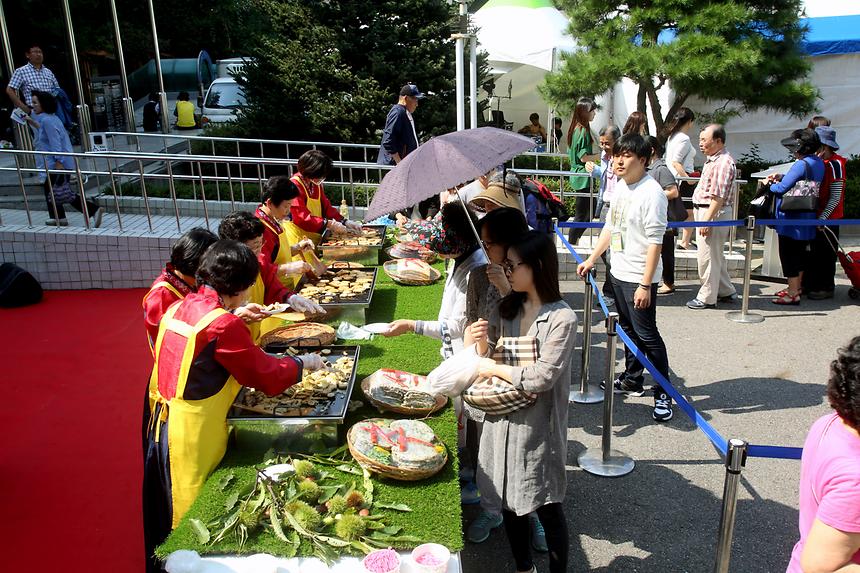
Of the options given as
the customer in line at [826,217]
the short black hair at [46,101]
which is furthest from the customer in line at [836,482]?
the short black hair at [46,101]

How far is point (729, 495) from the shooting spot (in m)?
2.47

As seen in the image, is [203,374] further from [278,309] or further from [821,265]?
[821,265]

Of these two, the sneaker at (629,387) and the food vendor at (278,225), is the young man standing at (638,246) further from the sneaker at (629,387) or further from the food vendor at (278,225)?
the food vendor at (278,225)

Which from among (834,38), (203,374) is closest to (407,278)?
(203,374)

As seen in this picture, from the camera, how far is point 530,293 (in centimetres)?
280

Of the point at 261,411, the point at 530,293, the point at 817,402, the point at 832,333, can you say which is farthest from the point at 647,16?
the point at 261,411

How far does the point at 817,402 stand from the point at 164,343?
4.60 metres

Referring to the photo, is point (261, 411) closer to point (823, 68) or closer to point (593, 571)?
point (593, 571)

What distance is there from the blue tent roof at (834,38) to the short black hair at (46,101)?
11452mm

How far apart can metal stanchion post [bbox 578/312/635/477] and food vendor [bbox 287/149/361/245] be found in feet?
7.95

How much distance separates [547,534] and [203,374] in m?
1.58

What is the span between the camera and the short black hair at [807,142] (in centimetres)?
666

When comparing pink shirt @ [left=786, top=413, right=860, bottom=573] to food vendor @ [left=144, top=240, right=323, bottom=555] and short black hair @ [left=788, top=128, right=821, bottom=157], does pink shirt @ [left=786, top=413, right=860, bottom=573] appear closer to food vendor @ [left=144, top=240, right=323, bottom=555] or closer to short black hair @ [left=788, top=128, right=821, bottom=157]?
food vendor @ [left=144, top=240, right=323, bottom=555]

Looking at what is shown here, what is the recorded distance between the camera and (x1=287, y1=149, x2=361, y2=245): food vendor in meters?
5.12
